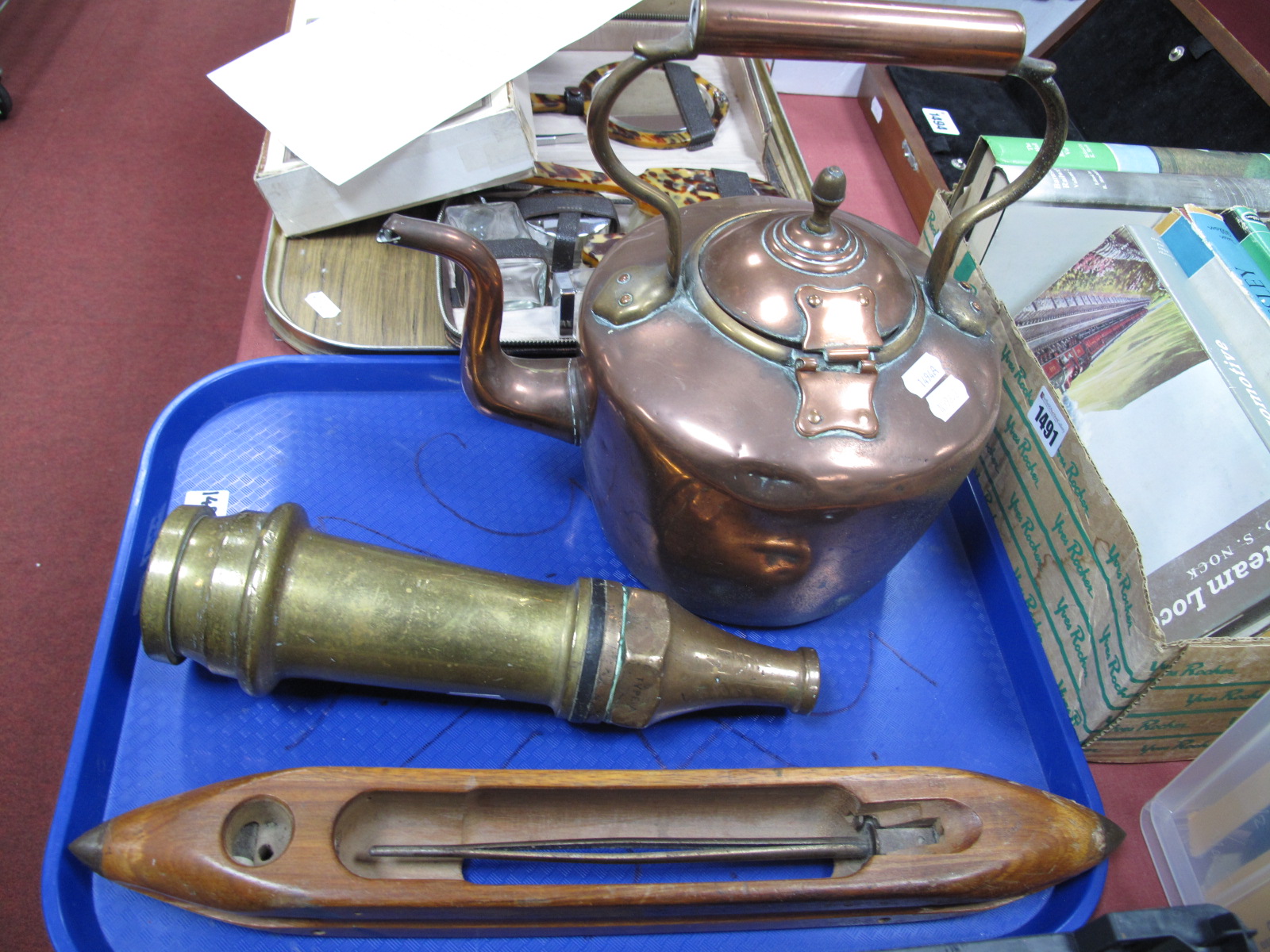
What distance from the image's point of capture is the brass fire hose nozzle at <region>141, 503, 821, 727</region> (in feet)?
2.02

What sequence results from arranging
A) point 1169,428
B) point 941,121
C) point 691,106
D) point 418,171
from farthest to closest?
point 941,121 → point 691,106 → point 418,171 → point 1169,428

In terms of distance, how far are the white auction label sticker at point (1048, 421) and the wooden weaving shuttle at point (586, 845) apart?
0.32 meters

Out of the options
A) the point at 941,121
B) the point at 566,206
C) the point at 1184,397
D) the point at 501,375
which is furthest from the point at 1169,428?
the point at 941,121

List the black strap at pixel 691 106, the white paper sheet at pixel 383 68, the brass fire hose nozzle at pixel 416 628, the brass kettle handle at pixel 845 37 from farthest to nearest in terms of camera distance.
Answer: the black strap at pixel 691 106, the white paper sheet at pixel 383 68, the brass fire hose nozzle at pixel 416 628, the brass kettle handle at pixel 845 37

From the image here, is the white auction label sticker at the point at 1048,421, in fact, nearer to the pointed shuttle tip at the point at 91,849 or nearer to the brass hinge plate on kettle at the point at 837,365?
the brass hinge plate on kettle at the point at 837,365

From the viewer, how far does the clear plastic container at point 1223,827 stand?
0.65 m

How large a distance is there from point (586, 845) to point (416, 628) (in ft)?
0.73

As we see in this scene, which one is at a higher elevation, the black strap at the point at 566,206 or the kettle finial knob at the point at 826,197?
the kettle finial knob at the point at 826,197

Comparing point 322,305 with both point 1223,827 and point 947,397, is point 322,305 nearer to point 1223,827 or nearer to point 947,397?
point 947,397

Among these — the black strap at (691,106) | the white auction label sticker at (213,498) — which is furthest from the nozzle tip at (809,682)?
the black strap at (691,106)

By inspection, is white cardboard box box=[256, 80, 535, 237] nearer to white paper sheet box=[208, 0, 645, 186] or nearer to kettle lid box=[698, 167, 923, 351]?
white paper sheet box=[208, 0, 645, 186]

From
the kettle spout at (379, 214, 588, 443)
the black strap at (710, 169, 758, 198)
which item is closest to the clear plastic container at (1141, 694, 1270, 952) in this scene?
the kettle spout at (379, 214, 588, 443)

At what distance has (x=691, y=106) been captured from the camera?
1250mm

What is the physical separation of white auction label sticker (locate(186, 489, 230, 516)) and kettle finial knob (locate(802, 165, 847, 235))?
0.66 m
